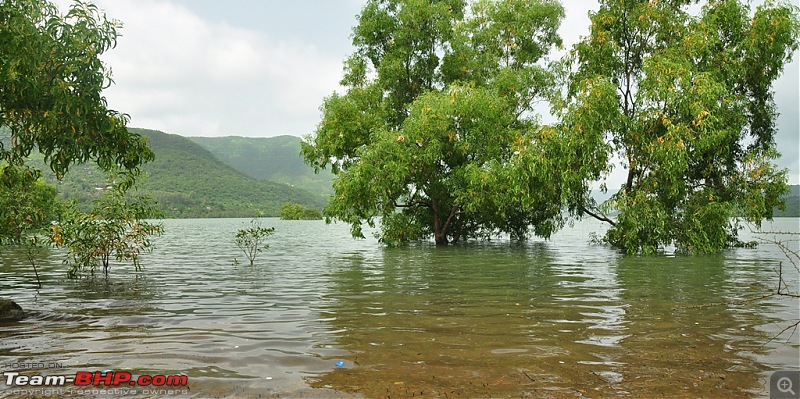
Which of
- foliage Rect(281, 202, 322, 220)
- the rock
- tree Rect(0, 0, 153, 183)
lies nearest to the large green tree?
tree Rect(0, 0, 153, 183)

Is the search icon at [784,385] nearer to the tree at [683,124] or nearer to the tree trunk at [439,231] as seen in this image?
the tree at [683,124]

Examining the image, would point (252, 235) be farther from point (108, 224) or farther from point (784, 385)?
point (784, 385)

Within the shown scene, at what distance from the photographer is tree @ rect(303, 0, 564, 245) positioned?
32.7 metres

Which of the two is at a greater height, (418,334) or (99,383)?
(418,334)

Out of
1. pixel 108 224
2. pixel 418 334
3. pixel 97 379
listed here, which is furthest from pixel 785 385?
pixel 108 224

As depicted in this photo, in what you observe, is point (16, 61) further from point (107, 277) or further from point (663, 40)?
point (663, 40)

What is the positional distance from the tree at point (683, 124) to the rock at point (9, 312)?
23.2m

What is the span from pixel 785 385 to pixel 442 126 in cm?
2732

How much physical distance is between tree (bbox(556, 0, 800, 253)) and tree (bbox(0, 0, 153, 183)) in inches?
843

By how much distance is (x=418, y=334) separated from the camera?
9664 mm

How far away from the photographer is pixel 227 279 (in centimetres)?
1875

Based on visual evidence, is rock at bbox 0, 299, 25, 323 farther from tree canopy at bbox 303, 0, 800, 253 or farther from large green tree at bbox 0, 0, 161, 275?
tree canopy at bbox 303, 0, 800, 253

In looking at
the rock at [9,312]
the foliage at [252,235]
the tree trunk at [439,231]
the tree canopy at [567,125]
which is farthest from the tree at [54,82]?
the tree trunk at [439,231]

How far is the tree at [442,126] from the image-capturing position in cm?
3272
